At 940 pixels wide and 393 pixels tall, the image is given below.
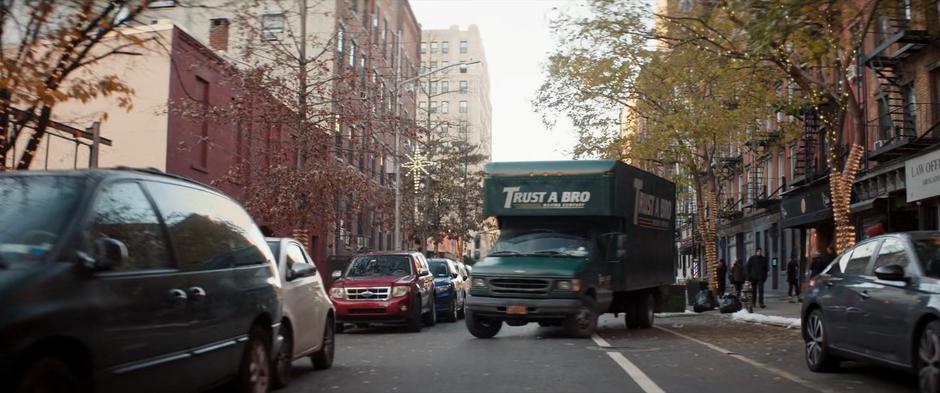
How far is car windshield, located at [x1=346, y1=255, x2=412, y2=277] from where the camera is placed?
18.3 metres

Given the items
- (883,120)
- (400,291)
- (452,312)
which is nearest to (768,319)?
(452,312)

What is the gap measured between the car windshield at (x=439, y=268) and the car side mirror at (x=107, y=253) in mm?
18019

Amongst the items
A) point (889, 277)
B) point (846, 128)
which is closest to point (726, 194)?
point (846, 128)

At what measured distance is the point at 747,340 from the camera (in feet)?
48.8

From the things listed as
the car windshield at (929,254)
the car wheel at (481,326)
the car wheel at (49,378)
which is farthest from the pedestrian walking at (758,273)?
the car wheel at (49,378)

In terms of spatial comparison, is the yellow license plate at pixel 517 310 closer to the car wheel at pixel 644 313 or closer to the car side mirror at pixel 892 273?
the car wheel at pixel 644 313

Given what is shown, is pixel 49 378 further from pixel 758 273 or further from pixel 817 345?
pixel 758 273

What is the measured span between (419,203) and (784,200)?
2247 centimetres

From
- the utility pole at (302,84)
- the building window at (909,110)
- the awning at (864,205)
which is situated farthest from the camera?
the awning at (864,205)

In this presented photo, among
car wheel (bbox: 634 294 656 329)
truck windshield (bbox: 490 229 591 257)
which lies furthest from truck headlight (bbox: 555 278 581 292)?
car wheel (bbox: 634 294 656 329)

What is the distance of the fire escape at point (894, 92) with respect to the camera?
22.5m

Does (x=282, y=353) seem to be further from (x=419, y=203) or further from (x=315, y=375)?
(x=419, y=203)

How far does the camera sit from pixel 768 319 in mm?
19844

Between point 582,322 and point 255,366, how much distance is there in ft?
27.0
